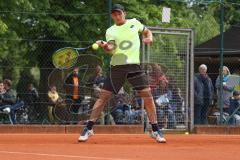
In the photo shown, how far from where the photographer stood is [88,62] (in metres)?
16.8

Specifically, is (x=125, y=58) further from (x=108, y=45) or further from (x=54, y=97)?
(x=54, y=97)

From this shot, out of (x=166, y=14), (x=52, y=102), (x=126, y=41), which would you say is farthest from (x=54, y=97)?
(x=126, y=41)

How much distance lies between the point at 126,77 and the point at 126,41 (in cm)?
57

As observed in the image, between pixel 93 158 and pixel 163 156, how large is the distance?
98 centimetres

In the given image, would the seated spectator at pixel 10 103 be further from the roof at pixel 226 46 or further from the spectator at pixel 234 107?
the roof at pixel 226 46

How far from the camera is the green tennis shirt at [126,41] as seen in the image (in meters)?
12.3

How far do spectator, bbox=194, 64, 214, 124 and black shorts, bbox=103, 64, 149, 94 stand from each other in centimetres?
626

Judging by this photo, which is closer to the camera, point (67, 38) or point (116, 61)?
point (116, 61)

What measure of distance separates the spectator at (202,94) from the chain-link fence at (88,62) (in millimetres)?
24

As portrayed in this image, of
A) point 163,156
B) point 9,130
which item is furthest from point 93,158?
point 9,130

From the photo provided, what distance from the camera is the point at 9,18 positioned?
22062 millimetres

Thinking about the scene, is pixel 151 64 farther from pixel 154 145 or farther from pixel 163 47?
pixel 154 145

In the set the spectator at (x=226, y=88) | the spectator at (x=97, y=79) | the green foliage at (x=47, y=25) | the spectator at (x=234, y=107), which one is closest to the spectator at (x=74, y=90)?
the spectator at (x=97, y=79)

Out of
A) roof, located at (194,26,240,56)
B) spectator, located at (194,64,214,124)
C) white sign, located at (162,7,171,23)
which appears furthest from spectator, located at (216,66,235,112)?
roof, located at (194,26,240,56)
